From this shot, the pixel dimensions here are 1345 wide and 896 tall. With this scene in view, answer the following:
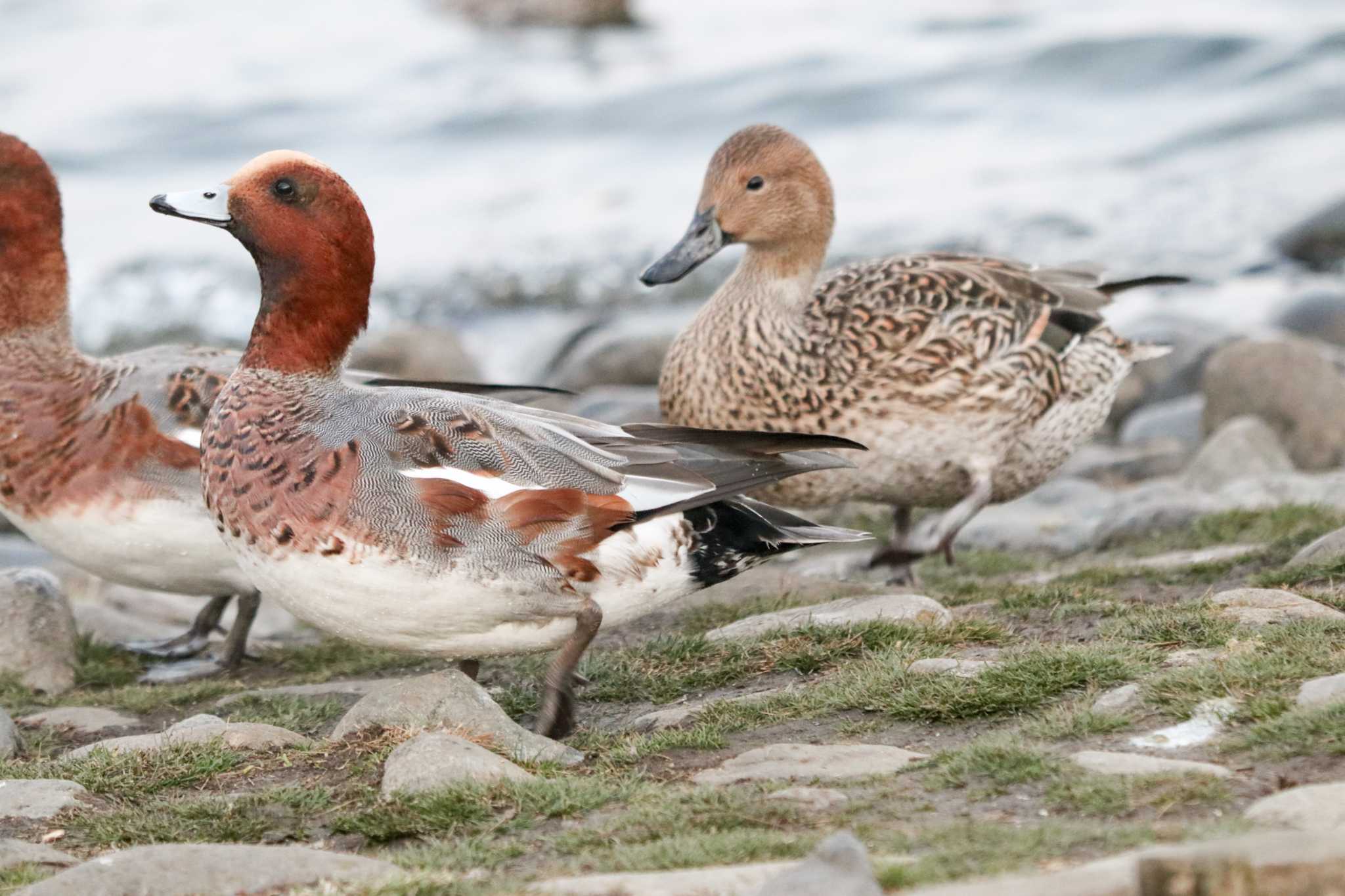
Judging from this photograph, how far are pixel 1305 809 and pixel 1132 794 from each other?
0.39 metres

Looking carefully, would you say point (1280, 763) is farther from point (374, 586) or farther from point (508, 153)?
point (508, 153)

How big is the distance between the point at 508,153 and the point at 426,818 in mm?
18174

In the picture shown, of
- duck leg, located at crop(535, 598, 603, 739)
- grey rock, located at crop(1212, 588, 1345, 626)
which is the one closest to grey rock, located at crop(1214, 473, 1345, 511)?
grey rock, located at crop(1212, 588, 1345, 626)

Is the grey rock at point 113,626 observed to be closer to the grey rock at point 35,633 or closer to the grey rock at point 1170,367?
the grey rock at point 35,633

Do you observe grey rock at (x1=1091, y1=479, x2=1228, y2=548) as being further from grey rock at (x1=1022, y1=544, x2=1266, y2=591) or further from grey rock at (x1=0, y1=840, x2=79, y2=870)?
grey rock at (x1=0, y1=840, x2=79, y2=870)

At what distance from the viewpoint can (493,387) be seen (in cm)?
604

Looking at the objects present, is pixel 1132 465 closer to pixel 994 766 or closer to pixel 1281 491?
pixel 1281 491

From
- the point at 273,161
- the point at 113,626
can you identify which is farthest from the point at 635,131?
the point at 273,161

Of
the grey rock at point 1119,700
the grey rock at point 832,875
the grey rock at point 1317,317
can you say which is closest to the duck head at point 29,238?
the grey rock at point 1119,700

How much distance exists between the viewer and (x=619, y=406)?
11.2 metres

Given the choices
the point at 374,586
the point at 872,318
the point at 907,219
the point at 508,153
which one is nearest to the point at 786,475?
the point at 374,586

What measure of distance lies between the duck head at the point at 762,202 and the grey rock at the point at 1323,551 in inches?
95.8

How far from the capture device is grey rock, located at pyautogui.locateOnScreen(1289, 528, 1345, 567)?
5.47 m

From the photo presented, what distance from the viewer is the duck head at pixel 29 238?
635 centimetres
